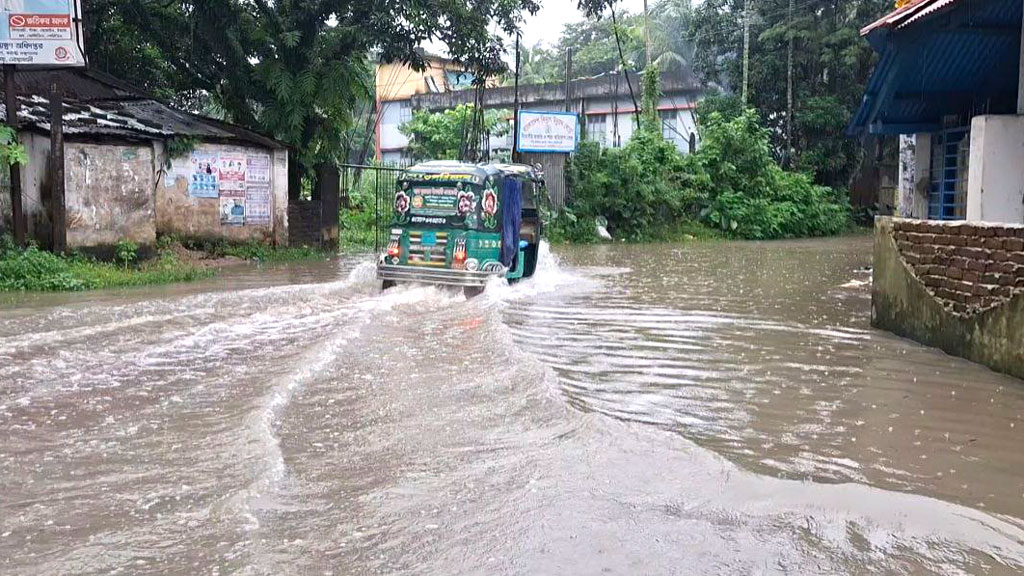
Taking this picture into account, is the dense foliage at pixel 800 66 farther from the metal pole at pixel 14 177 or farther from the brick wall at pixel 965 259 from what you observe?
the brick wall at pixel 965 259

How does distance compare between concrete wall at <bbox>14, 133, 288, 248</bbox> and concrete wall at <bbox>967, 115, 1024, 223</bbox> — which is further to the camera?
concrete wall at <bbox>14, 133, 288, 248</bbox>

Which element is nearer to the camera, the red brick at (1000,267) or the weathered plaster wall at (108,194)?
the red brick at (1000,267)

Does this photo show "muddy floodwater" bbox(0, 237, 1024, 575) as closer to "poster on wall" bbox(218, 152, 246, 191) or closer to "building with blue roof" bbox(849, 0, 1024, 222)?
"building with blue roof" bbox(849, 0, 1024, 222)

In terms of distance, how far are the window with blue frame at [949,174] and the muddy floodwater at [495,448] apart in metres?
9.02

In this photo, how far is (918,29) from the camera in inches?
570

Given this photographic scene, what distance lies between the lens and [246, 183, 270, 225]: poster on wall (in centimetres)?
2039

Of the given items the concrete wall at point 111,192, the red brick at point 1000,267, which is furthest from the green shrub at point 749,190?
the red brick at point 1000,267

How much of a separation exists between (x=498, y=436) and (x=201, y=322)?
19.4 ft

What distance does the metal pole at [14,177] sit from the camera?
15.0 meters

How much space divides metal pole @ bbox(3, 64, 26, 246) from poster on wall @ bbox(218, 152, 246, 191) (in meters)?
4.52

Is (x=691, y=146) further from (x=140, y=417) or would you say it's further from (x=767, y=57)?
(x=140, y=417)

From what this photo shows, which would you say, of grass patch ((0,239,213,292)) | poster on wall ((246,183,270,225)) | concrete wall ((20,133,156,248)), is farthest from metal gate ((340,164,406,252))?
grass patch ((0,239,213,292))

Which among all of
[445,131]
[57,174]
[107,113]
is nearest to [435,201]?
[57,174]

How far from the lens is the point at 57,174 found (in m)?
15.4
